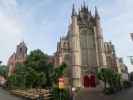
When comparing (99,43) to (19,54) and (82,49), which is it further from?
(19,54)

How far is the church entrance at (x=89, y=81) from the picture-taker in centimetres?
5006

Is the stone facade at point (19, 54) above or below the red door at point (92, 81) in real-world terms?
above

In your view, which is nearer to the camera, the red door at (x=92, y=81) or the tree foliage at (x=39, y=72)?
the tree foliage at (x=39, y=72)

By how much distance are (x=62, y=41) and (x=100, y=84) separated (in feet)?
56.7

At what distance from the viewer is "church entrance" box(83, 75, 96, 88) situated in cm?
5006

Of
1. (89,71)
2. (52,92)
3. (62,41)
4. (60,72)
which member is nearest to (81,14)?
(62,41)

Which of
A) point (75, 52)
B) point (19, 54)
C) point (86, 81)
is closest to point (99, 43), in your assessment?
point (75, 52)

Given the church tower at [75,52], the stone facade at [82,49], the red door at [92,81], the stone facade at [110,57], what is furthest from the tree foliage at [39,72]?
the stone facade at [110,57]

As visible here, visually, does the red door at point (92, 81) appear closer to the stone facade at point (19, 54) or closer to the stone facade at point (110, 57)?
the stone facade at point (110, 57)

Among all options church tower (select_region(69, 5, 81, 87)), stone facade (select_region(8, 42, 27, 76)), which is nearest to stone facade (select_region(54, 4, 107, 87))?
church tower (select_region(69, 5, 81, 87))

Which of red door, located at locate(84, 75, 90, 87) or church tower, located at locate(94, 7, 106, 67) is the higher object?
church tower, located at locate(94, 7, 106, 67)

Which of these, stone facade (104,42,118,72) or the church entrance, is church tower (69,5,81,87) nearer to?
the church entrance

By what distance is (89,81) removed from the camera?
50.2m

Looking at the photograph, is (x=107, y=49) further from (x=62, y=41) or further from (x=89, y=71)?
(x=62, y=41)
